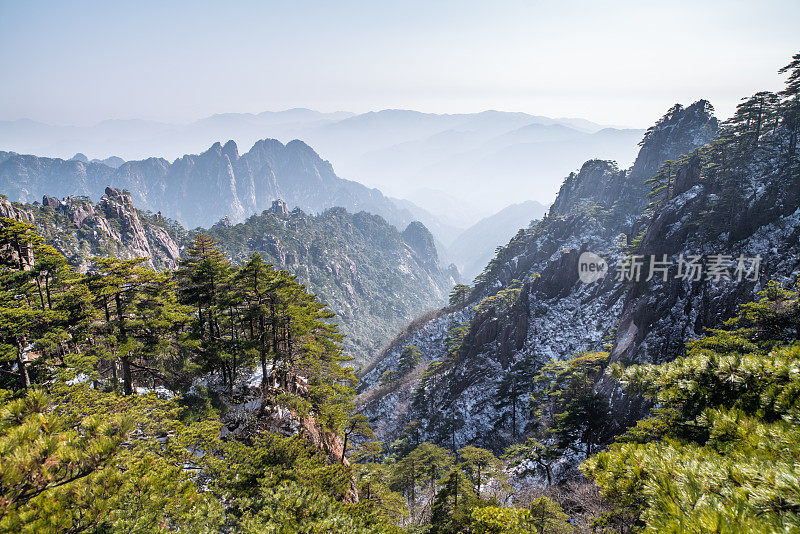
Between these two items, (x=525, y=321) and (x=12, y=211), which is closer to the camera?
(x=525, y=321)

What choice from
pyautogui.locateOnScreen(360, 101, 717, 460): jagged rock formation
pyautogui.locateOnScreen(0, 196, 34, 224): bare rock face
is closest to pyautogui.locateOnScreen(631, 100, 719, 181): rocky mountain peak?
pyautogui.locateOnScreen(360, 101, 717, 460): jagged rock formation

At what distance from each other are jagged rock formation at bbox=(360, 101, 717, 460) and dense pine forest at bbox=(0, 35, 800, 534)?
1.14 meters

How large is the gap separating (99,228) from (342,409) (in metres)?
110

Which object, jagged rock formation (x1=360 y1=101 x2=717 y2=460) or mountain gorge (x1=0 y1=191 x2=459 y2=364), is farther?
mountain gorge (x1=0 y1=191 x2=459 y2=364)

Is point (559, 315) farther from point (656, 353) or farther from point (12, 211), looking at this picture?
point (12, 211)

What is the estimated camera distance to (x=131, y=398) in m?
14.2

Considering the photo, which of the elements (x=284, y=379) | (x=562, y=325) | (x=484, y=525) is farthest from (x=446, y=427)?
(x=484, y=525)

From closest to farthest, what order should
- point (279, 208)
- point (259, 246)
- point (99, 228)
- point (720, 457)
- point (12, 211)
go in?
point (720, 457), point (12, 211), point (99, 228), point (259, 246), point (279, 208)

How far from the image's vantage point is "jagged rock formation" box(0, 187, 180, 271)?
79.6 m

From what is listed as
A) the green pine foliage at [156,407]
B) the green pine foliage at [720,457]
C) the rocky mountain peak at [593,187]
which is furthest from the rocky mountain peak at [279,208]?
the green pine foliage at [720,457]

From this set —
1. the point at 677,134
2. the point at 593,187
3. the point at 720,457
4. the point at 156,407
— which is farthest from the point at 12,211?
the point at 677,134

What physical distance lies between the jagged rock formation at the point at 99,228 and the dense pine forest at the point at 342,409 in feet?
242

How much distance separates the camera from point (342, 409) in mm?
21844

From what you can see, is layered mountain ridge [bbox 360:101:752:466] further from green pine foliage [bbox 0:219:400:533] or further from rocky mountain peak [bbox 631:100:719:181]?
green pine foliage [bbox 0:219:400:533]
